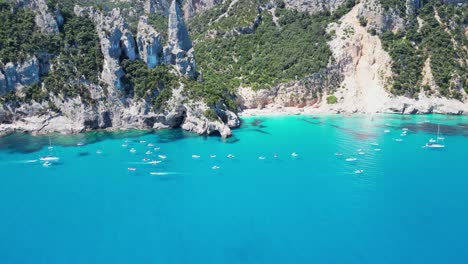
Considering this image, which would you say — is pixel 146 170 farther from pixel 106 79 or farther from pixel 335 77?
pixel 335 77

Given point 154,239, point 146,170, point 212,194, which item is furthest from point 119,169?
point 154,239

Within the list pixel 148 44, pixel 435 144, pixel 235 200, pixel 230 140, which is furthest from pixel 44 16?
pixel 435 144

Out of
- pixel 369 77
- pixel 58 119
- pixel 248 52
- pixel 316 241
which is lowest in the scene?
pixel 316 241

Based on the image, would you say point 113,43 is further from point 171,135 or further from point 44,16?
point 171,135

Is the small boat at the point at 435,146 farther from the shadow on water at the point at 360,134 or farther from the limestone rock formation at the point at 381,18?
the limestone rock formation at the point at 381,18

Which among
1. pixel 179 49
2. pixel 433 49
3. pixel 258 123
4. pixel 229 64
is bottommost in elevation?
pixel 258 123

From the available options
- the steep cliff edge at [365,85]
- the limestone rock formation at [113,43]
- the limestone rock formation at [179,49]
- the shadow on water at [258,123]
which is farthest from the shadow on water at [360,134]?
the limestone rock formation at [113,43]

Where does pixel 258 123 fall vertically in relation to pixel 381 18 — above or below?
below
